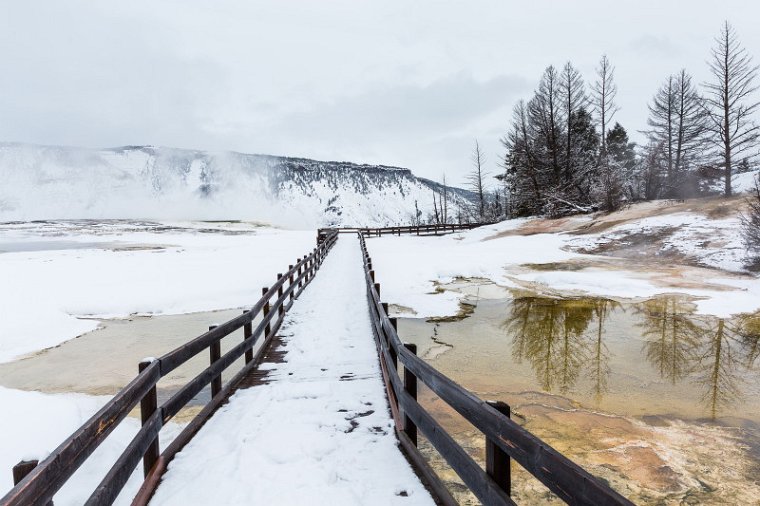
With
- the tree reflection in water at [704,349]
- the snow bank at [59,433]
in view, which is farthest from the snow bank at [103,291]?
the tree reflection in water at [704,349]

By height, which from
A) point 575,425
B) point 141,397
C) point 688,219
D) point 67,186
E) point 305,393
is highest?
point 67,186

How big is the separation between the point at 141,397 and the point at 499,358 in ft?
21.0

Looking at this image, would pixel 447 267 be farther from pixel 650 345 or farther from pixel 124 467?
pixel 124 467

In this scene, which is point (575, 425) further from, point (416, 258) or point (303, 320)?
point (416, 258)

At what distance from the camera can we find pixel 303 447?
3879 mm

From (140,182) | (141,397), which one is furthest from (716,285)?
(140,182)

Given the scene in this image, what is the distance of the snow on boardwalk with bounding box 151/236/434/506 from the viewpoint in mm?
3141

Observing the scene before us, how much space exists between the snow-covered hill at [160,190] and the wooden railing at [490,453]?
163626 millimetres

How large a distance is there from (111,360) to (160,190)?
20010cm

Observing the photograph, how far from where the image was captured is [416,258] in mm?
22812

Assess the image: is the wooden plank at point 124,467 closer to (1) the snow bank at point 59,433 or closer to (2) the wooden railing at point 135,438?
(2) the wooden railing at point 135,438

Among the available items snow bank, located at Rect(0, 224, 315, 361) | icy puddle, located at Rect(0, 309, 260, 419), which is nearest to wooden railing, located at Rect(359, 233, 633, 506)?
icy puddle, located at Rect(0, 309, 260, 419)

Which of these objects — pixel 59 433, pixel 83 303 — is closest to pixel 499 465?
pixel 59 433

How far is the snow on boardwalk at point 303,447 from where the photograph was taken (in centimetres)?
314
